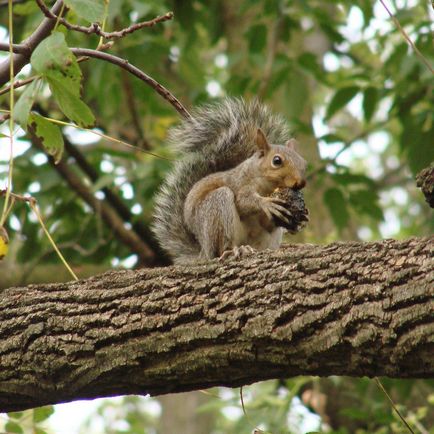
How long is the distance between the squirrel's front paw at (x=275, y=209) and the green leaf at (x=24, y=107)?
138 centimetres

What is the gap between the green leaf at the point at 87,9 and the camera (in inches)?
65.5

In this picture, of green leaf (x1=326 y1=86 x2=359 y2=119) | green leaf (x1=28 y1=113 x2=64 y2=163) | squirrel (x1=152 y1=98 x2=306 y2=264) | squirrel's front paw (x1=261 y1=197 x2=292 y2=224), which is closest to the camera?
green leaf (x1=28 y1=113 x2=64 y2=163)

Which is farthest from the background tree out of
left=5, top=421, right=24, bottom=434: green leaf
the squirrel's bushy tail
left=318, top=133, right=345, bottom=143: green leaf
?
left=5, top=421, right=24, bottom=434: green leaf

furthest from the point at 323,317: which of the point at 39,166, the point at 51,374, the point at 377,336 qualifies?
the point at 39,166

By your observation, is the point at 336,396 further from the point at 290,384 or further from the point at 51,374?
the point at 51,374

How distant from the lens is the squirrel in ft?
9.89

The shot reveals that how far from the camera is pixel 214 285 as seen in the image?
1.93m

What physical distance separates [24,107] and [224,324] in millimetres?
645

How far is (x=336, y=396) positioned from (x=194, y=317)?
9.78 feet

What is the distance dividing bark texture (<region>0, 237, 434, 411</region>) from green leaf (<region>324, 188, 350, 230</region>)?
1954mm

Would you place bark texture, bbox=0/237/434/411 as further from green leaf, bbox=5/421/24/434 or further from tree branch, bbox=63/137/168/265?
tree branch, bbox=63/137/168/265

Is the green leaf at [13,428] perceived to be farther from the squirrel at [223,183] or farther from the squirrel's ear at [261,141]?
the squirrel's ear at [261,141]

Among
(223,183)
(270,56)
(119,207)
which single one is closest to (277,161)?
(223,183)

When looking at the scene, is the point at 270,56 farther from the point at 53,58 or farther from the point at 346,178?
the point at 53,58
